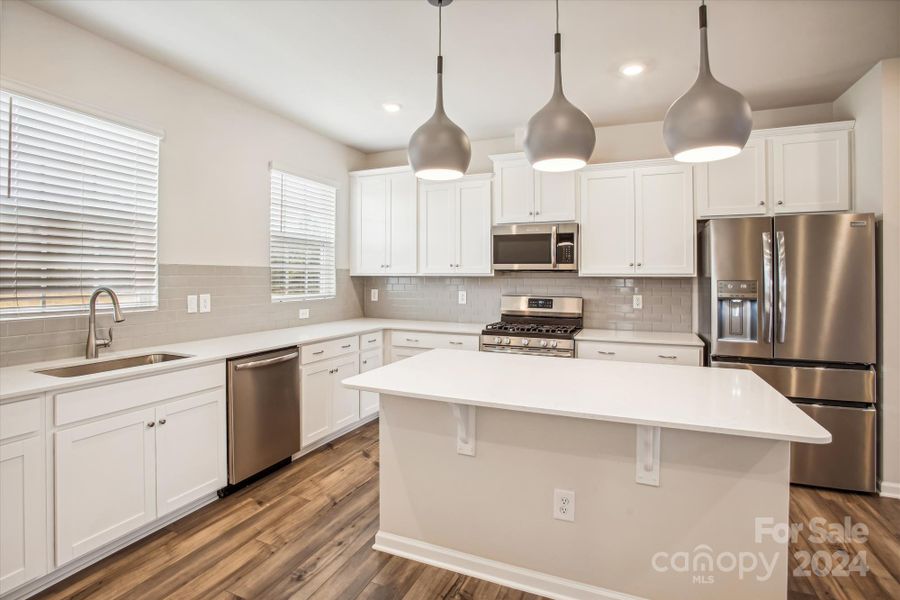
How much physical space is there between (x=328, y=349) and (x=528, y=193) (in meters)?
2.12

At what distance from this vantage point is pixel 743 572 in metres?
1.63

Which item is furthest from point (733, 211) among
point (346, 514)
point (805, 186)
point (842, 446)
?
point (346, 514)

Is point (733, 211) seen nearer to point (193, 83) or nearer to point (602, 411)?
point (602, 411)

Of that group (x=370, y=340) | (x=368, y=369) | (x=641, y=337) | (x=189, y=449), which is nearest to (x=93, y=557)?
(x=189, y=449)

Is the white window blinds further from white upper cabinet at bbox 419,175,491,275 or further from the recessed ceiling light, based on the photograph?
the recessed ceiling light

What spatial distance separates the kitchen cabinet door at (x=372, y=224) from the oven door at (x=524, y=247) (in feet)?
3.92

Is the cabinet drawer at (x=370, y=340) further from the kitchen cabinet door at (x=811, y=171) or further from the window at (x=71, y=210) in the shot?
the kitchen cabinet door at (x=811, y=171)

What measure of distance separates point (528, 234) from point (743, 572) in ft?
8.95

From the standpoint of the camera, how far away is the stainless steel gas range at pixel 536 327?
346 centimetres

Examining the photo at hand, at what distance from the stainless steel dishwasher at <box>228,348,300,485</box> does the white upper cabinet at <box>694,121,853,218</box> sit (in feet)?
10.7

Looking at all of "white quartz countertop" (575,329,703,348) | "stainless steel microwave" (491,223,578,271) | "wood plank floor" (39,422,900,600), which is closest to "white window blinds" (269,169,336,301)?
"stainless steel microwave" (491,223,578,271)

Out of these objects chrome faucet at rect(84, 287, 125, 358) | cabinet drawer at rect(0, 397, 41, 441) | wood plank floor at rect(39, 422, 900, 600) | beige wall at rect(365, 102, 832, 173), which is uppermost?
beige wall at rect(365, 102, 832, 173)

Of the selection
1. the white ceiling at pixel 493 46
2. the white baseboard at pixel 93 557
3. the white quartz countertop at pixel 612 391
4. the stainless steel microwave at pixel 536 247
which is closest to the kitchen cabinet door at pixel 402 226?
the stainless steel microwave at pixel 536 247

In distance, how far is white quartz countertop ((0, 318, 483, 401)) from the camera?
1889 millimetres
